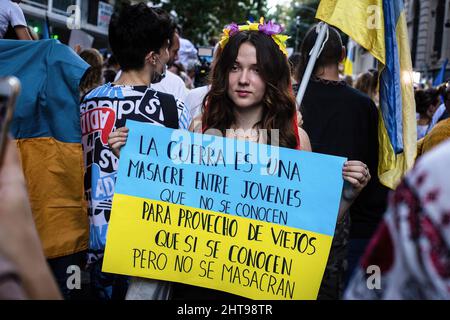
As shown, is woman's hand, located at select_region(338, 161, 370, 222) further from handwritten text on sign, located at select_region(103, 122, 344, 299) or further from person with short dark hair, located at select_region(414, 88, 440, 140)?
person with short dark hair, located at select_region(414, 88, 440, 140)

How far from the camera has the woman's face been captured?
324 centimetres

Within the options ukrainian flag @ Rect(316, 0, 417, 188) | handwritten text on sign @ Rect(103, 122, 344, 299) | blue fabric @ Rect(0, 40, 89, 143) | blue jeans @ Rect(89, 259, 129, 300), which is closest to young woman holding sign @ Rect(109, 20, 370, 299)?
handwritten text on sign @ Rect(103, 122, 344, 299)

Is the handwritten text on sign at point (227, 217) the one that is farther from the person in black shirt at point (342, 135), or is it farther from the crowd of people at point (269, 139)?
the person in black shirt at point (342, 135)

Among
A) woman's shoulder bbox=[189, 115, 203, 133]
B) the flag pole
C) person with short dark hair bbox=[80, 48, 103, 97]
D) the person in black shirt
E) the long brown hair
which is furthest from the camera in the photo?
person with short dark hair bbox=[80, 48, 103, 97]

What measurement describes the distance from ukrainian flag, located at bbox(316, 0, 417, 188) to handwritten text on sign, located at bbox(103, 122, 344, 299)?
1.36m

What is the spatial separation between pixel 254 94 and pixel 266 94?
0.22 ft

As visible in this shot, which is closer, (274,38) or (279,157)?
(279,157)

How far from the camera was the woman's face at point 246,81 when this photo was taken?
3.24m

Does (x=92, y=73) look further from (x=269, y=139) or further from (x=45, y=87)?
(x=269, y=139)

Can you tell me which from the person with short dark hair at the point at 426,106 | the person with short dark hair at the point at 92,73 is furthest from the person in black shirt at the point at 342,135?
the person with short dark hair at the point at 426,106

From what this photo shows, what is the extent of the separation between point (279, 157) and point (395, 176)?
144 cm

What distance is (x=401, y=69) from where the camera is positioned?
14.2ft
